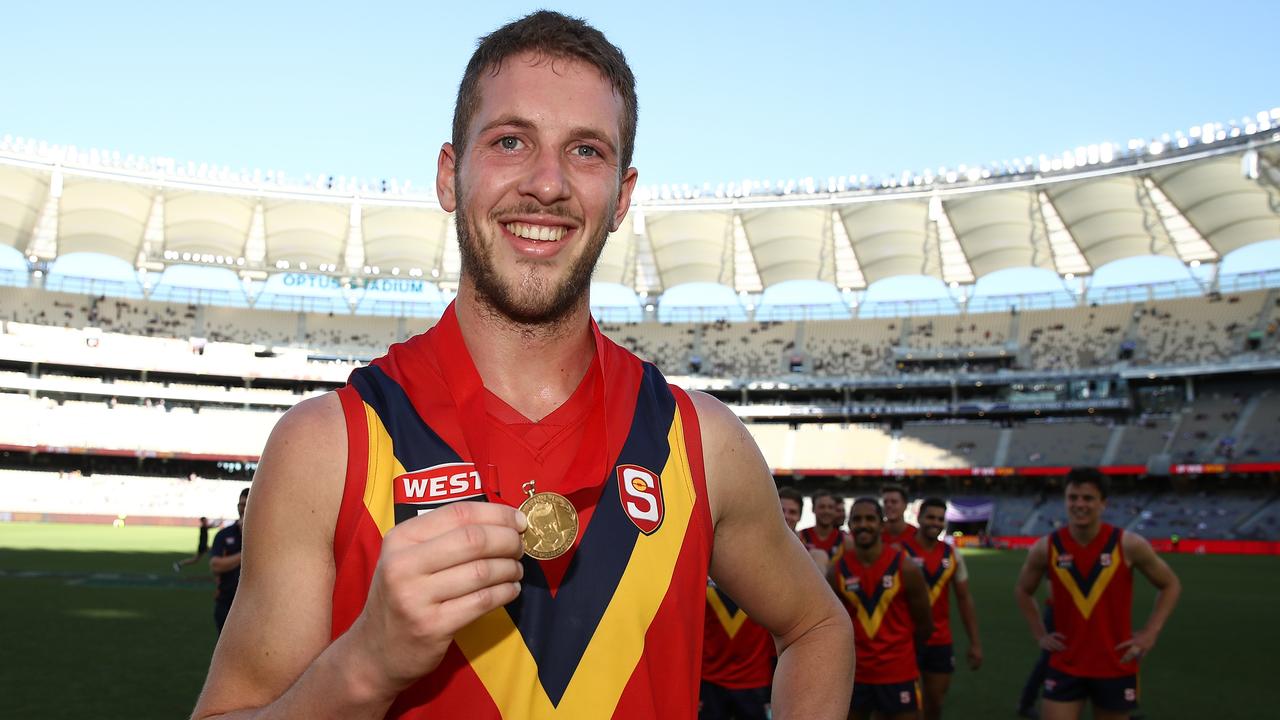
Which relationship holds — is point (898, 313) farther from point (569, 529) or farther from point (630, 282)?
point (569, 529)

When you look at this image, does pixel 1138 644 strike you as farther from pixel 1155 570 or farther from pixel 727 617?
pixel 727 617

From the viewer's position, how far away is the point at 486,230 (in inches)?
67.6

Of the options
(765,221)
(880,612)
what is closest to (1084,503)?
(880,612)

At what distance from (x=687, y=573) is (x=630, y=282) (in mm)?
56100

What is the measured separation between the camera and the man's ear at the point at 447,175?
185 cm

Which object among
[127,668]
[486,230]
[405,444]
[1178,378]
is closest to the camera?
[405,444]

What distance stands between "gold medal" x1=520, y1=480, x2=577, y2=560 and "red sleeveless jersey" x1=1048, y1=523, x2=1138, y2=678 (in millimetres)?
7173

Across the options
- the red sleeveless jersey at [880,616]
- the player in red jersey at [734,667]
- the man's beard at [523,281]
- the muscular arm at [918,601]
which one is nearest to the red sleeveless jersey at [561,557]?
the man's beard at [523,281]

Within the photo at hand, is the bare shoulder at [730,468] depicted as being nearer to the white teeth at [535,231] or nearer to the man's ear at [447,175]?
the white teeth at [535,231]

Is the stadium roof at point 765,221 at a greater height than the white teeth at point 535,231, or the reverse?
the stadium roof at point 765,221

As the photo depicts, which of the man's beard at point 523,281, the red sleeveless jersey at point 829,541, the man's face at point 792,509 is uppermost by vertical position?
the man's beard at point 523,281

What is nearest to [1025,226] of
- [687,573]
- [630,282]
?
[630,282]

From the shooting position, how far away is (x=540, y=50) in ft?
5.69

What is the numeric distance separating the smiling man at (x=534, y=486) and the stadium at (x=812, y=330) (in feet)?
142
